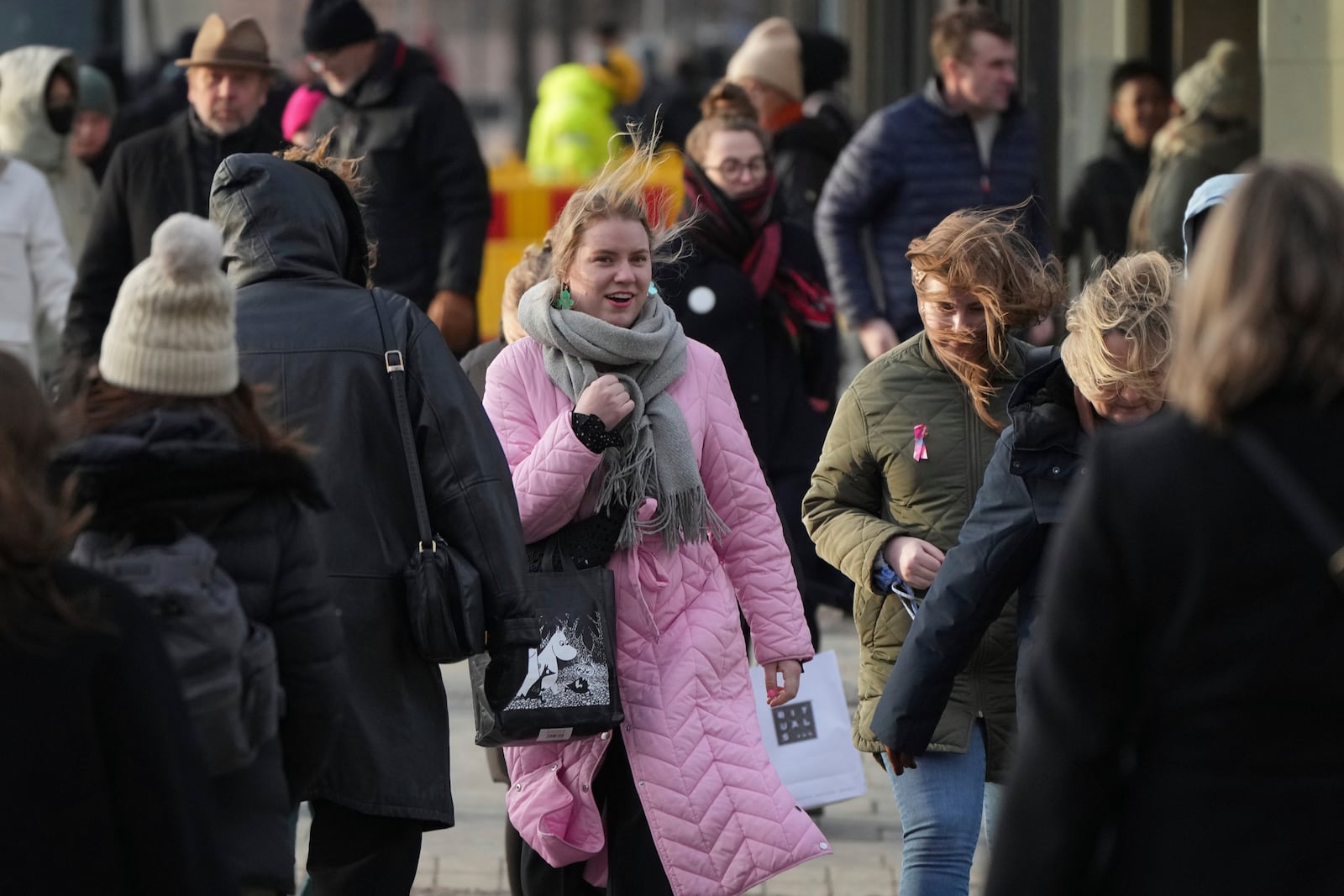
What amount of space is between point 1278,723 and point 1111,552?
0.25 meters

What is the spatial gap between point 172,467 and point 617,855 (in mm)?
1749

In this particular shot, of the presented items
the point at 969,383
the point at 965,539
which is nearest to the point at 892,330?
the point at 969,383

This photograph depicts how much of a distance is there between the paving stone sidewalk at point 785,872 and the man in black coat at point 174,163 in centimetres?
179

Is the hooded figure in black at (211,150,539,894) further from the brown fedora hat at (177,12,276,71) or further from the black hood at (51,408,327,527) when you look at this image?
the brown fedora hat at (177,12,276,71)

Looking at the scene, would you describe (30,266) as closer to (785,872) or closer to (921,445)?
(785,872)

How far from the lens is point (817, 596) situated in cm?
723

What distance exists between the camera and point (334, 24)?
8.05 meters

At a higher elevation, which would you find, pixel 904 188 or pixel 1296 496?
pixel 1296 496

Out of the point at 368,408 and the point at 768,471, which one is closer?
the point at 368,408

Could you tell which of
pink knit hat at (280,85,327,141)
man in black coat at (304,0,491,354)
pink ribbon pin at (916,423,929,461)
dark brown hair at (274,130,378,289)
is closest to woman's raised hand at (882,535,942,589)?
pink ribbon pin at (916,423,929,461)

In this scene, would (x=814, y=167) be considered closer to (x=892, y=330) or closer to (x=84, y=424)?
(x=892, y=330)

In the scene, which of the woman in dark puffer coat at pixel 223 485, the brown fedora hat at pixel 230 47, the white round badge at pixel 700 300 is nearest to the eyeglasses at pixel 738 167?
the white round badge at pixel 700 300

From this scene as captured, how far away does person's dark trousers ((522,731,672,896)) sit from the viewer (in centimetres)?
444

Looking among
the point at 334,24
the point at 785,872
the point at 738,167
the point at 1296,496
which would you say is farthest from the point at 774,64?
the point at 1296,496
